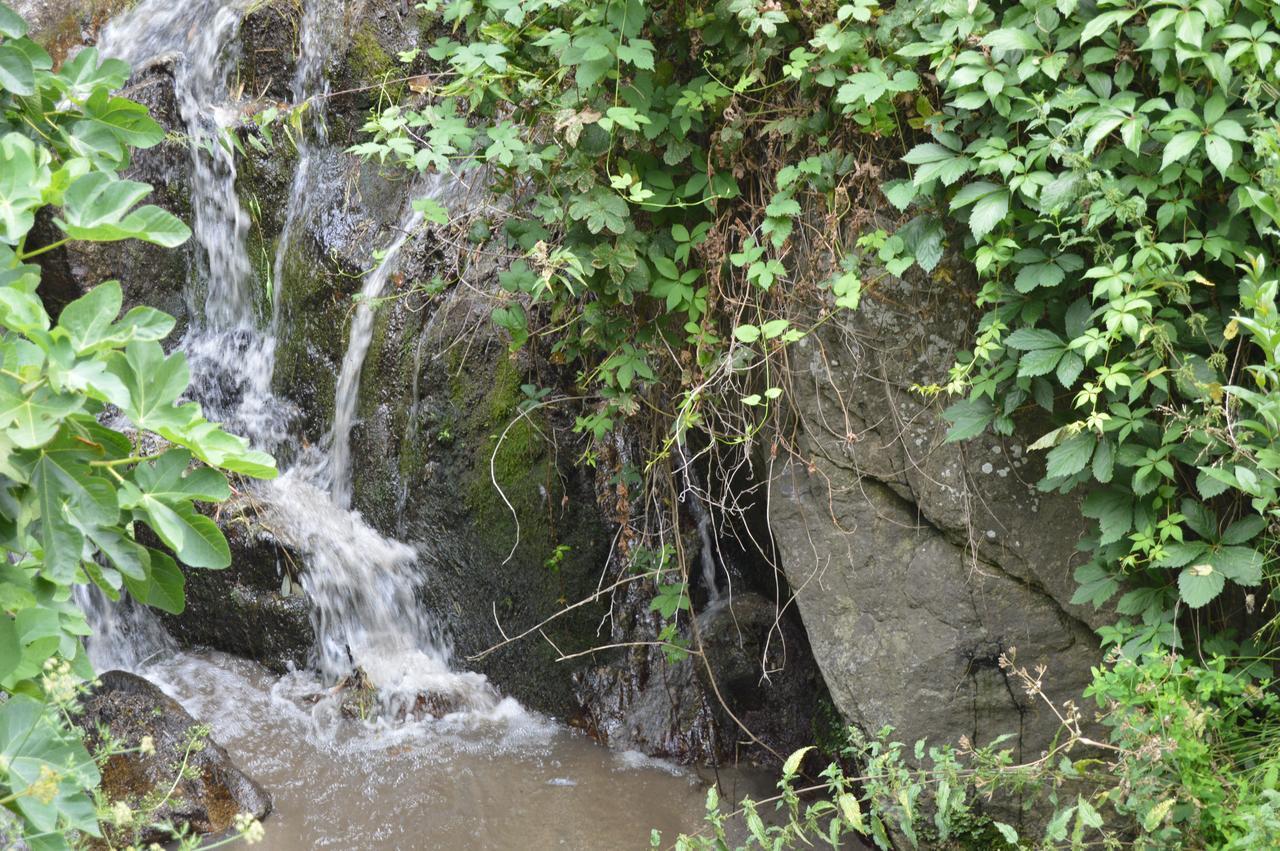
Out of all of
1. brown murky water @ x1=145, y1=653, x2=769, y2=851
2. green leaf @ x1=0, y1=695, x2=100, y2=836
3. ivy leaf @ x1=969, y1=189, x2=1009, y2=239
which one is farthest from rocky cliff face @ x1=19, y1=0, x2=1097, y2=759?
green leaf @ x1=0, y1=695, x2=100, y2=836

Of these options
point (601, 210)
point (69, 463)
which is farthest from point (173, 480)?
point (601, 210)

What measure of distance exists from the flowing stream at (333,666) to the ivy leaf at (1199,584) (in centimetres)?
198

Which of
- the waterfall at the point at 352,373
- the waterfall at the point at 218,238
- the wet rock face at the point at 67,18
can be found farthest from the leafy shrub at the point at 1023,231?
the wet rock face at the point at 67,18

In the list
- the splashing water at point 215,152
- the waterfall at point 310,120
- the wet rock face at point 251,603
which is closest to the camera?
the wet rock face at point 251,603

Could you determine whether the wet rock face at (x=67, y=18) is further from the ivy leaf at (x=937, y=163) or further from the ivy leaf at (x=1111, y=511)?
the ivy leaf at (x=1111, y=511)

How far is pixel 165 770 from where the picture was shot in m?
4.07

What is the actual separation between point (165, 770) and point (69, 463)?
2.94 meters

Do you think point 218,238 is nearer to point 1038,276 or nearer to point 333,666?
point 333,666

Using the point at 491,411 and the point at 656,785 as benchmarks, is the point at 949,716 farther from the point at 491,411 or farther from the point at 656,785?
the point at 491,411

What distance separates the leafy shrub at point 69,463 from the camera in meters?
1.50

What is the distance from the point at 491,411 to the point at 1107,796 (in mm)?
3147

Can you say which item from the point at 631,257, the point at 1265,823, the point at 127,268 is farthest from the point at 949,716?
the point at 127,268

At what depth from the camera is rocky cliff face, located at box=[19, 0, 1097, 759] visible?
10.5 feet

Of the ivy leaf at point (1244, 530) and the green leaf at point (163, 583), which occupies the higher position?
the green leaf at point (163, 583)
